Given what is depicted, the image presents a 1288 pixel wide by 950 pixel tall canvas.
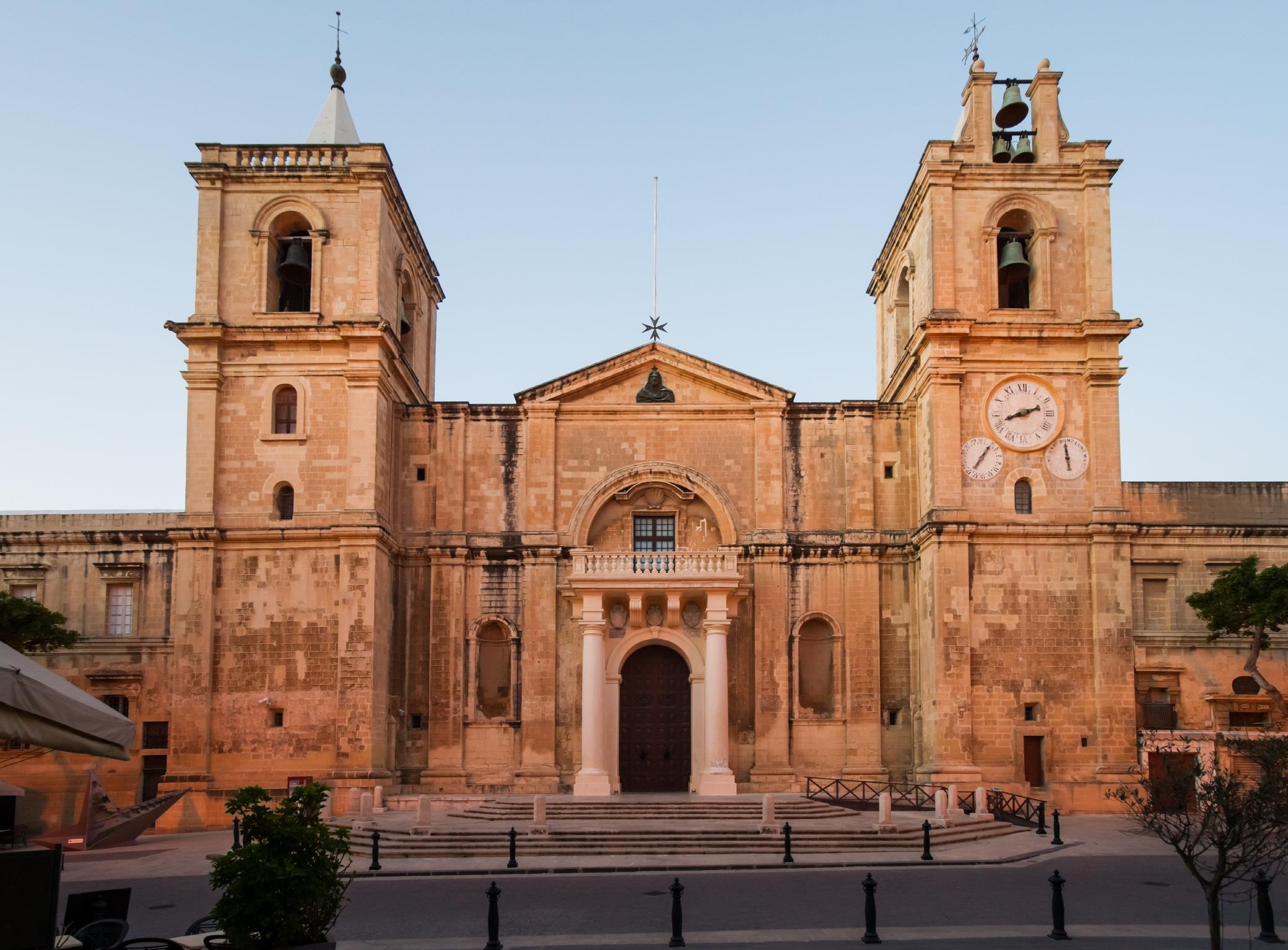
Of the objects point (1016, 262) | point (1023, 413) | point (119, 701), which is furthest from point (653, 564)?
point (119, 701)

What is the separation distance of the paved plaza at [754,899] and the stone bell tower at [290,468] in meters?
5.40

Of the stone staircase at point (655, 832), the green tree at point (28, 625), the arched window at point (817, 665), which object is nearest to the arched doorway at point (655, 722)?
the arched window at point (817, 665)

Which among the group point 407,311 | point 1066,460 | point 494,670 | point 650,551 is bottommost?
point 494,670

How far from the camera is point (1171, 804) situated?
1553cm

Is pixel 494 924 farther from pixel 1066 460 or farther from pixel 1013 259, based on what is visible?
pixel 1013 259

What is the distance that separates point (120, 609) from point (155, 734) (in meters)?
3.74

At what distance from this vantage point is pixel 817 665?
3684 centimetres

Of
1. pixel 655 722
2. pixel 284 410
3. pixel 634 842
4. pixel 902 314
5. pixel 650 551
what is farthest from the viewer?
pixel 902 314

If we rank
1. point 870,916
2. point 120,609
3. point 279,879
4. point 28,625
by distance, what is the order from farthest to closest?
point 120,609 → point 28,625 → point 870,916 → point 279,879

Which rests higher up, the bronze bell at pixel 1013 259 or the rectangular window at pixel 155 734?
the bronze bell at pixel 1013 259

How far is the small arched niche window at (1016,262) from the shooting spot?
36250mm

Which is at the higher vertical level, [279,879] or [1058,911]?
[279,879]

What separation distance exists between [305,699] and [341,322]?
33.1 ft

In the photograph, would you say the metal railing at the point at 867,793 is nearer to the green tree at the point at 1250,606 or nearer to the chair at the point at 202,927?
the green tree at the point at 1250,606
